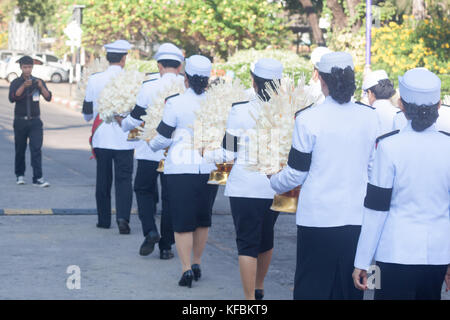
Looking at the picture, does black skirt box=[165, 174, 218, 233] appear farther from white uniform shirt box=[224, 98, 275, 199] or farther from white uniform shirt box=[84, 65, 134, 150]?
white uniform shirt box=[84, 65, 134, 150]

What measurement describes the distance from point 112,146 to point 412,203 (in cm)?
522

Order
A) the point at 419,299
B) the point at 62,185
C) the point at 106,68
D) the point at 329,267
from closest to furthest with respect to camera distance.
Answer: the point at 419,299 < the point at 329,267 < the point at 106,68 < the point at 62,185

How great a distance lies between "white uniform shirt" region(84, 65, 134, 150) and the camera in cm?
899

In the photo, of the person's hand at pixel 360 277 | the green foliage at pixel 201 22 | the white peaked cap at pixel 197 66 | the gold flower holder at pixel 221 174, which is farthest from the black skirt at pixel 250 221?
the green foliage at pixel 201 22

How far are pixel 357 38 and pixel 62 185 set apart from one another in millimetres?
12738

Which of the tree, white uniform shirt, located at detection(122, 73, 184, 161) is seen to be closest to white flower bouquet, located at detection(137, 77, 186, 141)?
white uniform shirt, located at detection(122, 73, 184, 161)

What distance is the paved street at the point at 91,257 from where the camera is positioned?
22.0 ft

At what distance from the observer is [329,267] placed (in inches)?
193

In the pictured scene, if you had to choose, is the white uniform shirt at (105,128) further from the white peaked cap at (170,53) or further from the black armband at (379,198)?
the black armband at (379,198)

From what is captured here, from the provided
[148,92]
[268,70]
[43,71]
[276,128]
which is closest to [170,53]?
[148,92]

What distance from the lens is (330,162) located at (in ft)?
16.0
